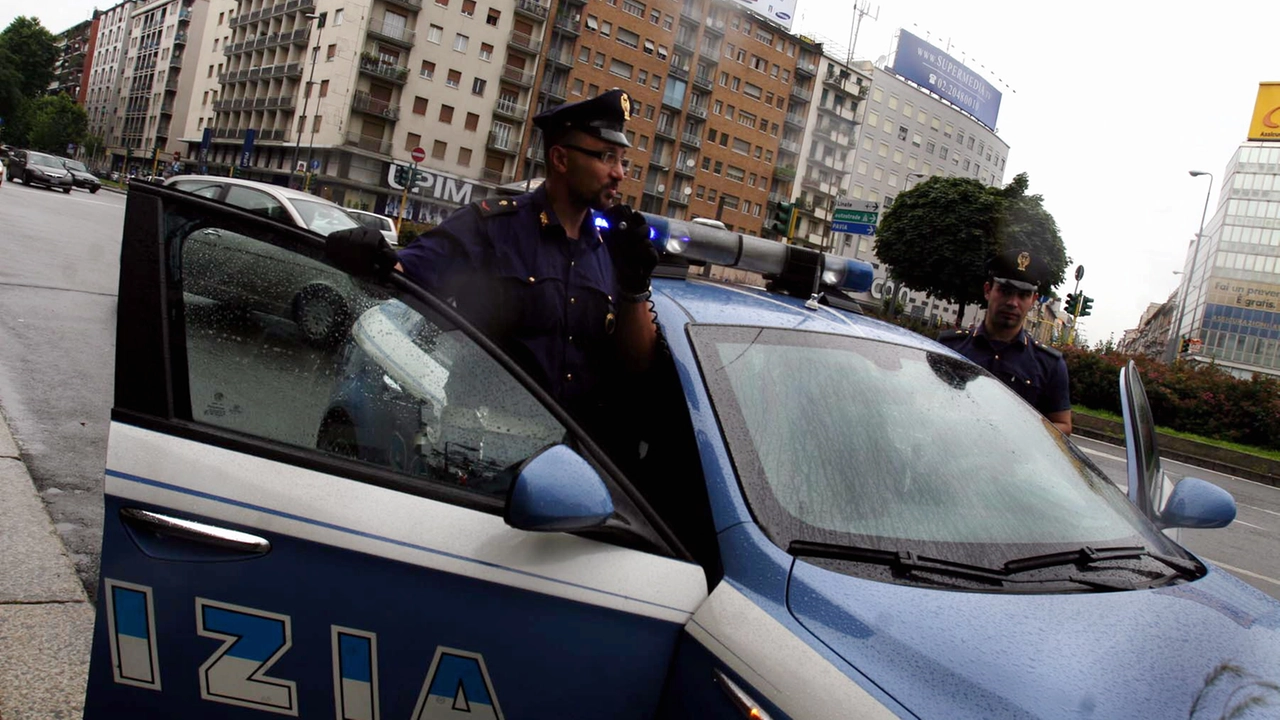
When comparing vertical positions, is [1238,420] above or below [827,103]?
below

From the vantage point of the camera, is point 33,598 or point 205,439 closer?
point 205,439

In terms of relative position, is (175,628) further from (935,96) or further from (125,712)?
(935,96)

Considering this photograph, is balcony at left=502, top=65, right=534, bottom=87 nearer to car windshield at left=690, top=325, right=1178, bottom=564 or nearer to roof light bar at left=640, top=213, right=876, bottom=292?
roof light bar at left=640, top=213, right=876, bottom=292

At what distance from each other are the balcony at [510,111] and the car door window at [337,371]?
215 ft

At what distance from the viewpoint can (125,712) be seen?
1.55 m

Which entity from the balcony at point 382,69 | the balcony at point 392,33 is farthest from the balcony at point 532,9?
the balcony at point 382,69

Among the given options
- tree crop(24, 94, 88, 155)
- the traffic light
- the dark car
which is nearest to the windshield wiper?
the traffic light

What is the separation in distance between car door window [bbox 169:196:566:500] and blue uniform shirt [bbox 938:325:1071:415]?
265cm

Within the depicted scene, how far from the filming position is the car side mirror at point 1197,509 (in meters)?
2.47

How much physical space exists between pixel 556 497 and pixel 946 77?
104 metres

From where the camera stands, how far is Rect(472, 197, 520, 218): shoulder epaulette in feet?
8.36

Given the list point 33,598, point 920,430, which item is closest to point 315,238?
point 920,430

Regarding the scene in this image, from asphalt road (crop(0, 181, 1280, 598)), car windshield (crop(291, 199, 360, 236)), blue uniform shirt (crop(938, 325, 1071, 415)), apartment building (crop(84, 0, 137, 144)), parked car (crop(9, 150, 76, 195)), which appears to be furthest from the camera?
apartment building (crop(84, 0, 137, 144))

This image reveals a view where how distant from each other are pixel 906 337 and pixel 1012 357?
1.59 m
